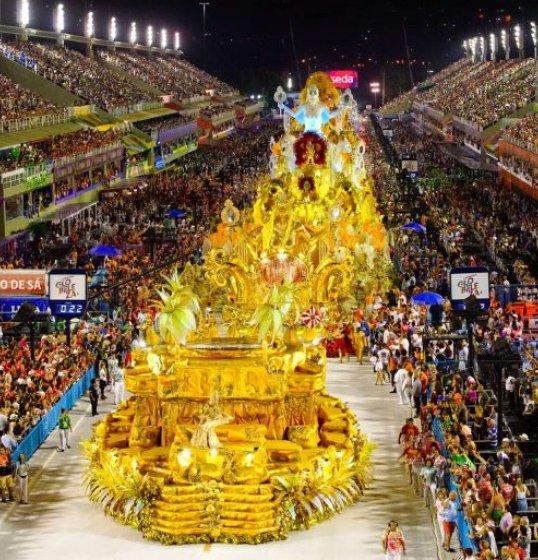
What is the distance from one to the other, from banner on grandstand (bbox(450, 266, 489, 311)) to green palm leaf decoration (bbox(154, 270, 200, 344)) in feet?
37.1

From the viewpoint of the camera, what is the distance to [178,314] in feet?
81.9

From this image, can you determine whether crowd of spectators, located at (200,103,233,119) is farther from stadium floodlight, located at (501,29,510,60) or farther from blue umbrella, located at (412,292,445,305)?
blue umbrella, located at (412,292,445,305)

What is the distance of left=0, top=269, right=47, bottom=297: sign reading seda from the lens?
37.2 metres

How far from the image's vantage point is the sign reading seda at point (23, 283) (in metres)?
37.2

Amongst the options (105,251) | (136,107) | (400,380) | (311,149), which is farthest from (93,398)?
(136,107)

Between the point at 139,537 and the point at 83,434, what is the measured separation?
7.14 metres

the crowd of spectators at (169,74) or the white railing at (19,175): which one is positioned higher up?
the crowd of spectators at (169,74)

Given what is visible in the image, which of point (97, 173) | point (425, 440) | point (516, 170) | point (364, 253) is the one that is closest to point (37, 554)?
point (425, 440)

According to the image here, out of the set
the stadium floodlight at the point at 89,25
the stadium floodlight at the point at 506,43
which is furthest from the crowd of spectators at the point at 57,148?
the stadium floodlight at the point at 506,43

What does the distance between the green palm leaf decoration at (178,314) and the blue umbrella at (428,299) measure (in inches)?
543

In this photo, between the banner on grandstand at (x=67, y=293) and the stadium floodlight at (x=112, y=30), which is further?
the stadium floodlight at (x=112, y=30)

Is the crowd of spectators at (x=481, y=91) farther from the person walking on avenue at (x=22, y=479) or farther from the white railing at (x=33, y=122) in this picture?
the person walking on avenue at (x=22, y=479)

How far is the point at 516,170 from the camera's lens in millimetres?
69062

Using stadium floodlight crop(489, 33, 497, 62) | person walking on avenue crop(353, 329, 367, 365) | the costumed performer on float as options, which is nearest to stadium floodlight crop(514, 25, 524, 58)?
stadium floodlight crop(489, 33, 497, 62)
